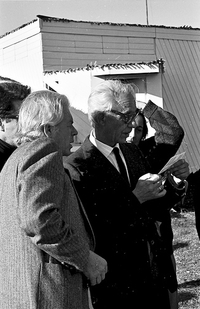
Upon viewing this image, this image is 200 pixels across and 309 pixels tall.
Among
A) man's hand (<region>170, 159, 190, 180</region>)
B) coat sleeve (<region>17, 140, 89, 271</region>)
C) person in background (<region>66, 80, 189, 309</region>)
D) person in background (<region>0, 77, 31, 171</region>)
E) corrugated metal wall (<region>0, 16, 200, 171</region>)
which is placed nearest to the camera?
coat sleeve (<region>17, 140, 89, 271</region>)

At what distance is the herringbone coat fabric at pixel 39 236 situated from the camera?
2.24m

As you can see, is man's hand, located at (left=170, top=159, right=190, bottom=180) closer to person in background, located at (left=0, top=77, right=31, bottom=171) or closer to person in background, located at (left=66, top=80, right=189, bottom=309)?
person in background, located at (left=66, top=80, right=189, bottom=309)

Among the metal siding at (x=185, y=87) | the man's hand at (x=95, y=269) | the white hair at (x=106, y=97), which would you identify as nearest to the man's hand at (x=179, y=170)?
the white hair at (x=106, y=97)

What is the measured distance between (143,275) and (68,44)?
9228mm

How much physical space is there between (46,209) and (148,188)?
0.96 meters

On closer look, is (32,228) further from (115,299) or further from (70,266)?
(115,299)

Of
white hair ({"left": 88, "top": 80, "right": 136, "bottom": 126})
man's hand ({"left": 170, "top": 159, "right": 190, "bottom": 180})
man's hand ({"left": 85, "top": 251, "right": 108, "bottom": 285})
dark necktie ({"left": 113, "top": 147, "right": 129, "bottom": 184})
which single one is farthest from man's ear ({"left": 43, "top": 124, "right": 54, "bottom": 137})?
man's hand ({"left": 170, "top": 159, "right": 190, "bottom": 180})

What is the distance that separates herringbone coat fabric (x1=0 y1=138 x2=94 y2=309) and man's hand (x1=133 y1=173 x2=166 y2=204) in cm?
73

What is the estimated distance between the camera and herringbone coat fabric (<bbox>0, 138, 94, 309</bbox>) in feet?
7.36

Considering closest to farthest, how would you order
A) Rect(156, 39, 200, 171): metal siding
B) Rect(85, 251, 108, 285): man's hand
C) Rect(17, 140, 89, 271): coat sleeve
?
1. Rect(17, 140, 89, 271): coat sleeve
2. Rect(85, 251, 108, 285): man's hand
3. Rect(156, 39, 200, 171): metal siding

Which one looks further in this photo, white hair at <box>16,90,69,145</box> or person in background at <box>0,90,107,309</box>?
white hair at <box>16,90,69,145</box>

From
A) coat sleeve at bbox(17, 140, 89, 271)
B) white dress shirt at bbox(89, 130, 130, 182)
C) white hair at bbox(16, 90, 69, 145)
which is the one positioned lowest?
coat sleeve at bbox(17, 140, 89, 271)

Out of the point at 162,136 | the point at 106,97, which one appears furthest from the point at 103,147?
the point at 162,136

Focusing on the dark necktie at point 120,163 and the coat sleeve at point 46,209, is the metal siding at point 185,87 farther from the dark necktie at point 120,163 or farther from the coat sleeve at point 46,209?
the coat sleeve at point 46,209
